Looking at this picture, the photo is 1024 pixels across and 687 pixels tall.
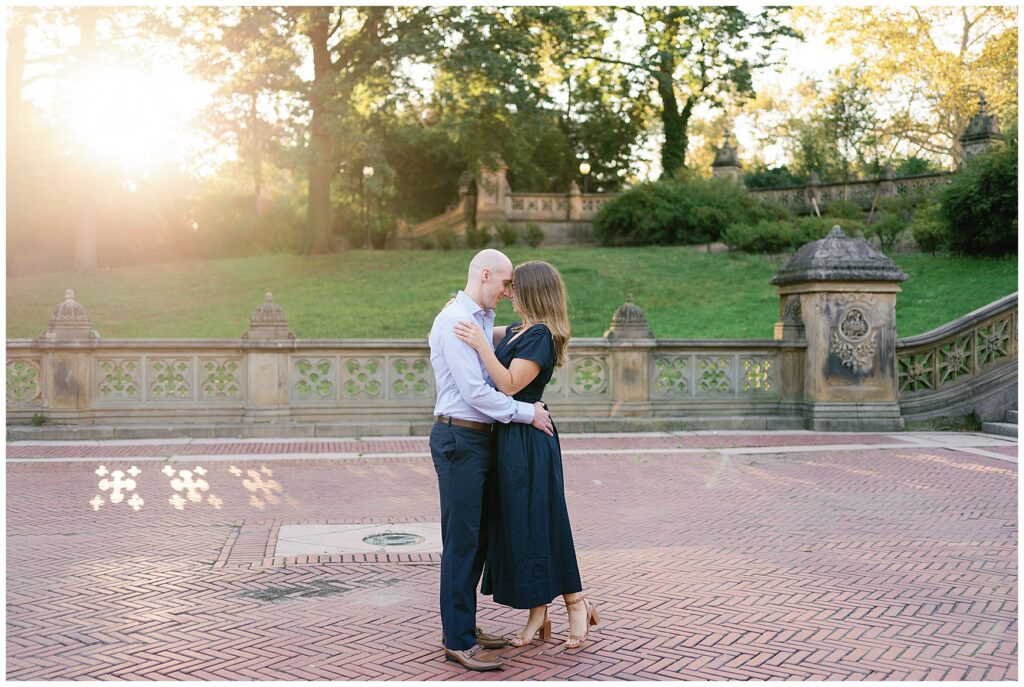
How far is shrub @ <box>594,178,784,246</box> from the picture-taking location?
117ft

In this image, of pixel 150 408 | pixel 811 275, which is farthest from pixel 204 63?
pixel 811 275

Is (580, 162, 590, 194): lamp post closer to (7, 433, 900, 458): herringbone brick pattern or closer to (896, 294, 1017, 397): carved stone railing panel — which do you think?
(896, 294, 1017, 397): carved stone railing panel

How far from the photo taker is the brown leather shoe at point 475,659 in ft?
15.7

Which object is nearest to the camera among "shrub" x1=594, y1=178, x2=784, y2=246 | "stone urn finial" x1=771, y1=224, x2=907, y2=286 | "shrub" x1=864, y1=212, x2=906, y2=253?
"stone urn finial" x1=771, y1=224, x2=907, y2=286

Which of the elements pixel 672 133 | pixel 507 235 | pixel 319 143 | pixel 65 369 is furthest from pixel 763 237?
pixel 65 369

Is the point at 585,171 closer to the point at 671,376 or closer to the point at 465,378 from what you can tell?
the point at 671,376

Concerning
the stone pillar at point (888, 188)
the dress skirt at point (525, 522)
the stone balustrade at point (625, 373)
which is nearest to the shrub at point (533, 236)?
the stone pillar at point (888, 188)

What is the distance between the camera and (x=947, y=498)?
31.2ft

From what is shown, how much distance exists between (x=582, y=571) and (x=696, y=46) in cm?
A: 3612

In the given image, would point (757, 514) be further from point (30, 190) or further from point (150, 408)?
point (30, 190)

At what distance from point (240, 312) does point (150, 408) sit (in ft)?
42.8

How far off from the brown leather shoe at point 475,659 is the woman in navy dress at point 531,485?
0.85 feet

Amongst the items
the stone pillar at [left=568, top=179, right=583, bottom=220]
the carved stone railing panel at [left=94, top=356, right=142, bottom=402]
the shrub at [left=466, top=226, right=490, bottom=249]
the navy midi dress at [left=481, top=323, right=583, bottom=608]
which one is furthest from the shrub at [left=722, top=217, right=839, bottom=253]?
the navy midi dress at [left=481, top=323, right=583, bottom=608]

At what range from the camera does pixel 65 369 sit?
14.1 meters
